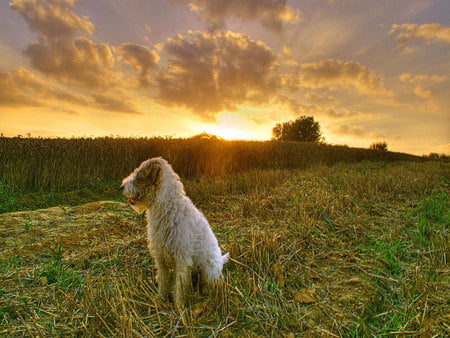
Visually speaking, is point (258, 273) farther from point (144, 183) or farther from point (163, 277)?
point (144, 183)

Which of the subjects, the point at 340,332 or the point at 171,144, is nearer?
the point at 340,332

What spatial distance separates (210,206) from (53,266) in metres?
3.95

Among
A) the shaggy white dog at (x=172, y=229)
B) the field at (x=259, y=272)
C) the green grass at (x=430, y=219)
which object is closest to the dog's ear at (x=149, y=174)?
the shaggy white dog at (x=172, y=229)

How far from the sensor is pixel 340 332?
203 cm

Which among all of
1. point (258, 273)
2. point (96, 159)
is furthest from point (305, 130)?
point (258, 273)

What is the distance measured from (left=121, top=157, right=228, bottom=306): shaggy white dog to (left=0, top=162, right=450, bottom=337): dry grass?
11.1 inches

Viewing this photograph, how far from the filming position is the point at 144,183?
106 inches

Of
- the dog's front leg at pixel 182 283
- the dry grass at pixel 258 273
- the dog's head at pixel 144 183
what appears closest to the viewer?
the dry grass at pixel 258 273

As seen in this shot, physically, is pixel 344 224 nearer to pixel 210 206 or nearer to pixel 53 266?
pixel 210 206

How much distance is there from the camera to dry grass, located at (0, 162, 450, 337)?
2203mm

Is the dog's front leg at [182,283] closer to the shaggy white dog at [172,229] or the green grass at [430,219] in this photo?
the shaggy white dog at [172,229]

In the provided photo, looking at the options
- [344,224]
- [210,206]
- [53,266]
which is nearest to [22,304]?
[53,266]

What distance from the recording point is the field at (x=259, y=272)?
2.20m

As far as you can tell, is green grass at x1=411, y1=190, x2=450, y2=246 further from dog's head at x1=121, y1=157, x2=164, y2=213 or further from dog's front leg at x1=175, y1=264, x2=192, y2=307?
dog's head at x1=121, y1=157, x2=164, y2=213
